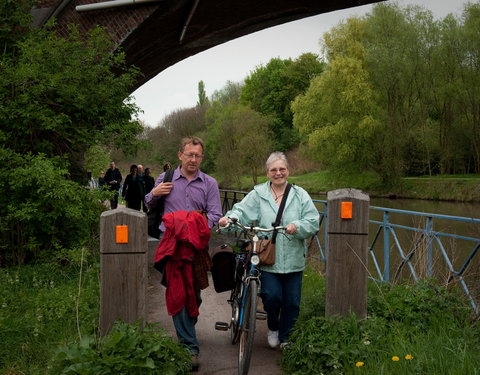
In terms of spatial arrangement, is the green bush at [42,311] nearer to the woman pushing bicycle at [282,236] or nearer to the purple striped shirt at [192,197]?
the purple striped shirt at [192,197]

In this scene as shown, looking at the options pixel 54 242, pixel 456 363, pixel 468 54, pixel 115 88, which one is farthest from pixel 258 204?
pixel 468 54

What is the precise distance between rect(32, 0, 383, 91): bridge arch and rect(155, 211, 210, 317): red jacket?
241 inches

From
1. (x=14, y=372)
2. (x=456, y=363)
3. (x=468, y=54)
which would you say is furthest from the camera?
(x=468, y=54)

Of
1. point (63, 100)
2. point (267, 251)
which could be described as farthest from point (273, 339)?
point (63, 100)

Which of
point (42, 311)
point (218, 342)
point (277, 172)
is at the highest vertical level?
point (277, 172)

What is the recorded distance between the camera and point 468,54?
30.0 meters

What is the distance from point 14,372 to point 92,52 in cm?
503

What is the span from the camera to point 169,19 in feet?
36.4

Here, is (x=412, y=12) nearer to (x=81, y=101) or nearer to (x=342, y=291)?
(x=81, y=101)

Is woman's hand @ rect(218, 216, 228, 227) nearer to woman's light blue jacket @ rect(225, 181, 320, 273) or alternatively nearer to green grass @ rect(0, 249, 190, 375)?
woman's light blue jacket @ rect(225, 181, 320, 273)

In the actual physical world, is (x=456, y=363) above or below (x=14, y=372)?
above

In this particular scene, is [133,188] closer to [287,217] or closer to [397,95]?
[287,217]

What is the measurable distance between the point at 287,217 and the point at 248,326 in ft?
3.00

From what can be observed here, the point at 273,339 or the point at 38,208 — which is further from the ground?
the point at 38,208
